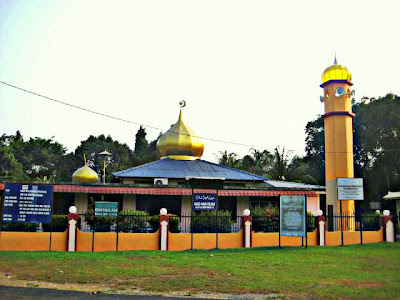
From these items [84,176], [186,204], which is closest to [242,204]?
[186,204]

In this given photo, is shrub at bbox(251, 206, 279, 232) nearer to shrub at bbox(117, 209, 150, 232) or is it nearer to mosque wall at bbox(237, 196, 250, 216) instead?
mosque wall at bbox(237, 196, 250, 216)

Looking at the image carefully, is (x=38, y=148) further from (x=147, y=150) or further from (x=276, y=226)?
(x=276, y=226)

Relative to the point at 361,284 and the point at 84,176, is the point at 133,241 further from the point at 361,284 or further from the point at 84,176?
the point at 84,176

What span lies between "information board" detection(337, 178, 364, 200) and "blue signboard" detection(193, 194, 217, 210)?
22.2 feet

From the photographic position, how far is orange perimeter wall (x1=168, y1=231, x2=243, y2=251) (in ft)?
61.2

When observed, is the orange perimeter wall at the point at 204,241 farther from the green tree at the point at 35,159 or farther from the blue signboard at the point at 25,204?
the green tree at the point at 35,159

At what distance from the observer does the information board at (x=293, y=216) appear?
18.7 m

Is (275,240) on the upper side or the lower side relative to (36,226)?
lower

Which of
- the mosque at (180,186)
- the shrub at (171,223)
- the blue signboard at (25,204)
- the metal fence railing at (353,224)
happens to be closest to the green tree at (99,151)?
the mosque at (180,186)

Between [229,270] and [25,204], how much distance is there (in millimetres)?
8554

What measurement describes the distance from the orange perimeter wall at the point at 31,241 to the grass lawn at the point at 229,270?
140 cm

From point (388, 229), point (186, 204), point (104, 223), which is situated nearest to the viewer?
point (104, 223)

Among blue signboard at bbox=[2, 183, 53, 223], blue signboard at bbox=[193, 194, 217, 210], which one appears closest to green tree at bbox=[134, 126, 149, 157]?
blue signboard at bbox=[193, 194, 217, 210]

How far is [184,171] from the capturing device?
2711 centimetres
